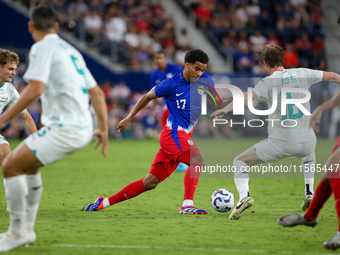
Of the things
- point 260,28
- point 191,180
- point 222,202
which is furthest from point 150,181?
point 260,28

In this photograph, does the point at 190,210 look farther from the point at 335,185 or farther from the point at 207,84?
the point at 335,185

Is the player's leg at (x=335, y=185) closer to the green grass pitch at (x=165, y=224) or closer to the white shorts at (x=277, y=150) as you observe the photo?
the green grass pitch at (x=165, y=224)

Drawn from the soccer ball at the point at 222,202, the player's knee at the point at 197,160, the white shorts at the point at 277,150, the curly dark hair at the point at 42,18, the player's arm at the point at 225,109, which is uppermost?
the curly dark hair at the point at 42,18

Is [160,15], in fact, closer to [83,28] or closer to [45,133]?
[83,28]

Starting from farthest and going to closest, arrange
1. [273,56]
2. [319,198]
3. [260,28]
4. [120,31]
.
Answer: [260,28], [120,31], [273,56], [319,198]

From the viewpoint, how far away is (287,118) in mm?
6113

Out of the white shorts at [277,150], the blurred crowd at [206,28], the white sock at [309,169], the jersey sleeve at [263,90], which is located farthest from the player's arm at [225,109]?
the blurred crowd at [206,28]

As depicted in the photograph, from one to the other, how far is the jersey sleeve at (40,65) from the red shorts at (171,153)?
8.52ft

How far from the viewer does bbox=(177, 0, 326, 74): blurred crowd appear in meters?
24.3

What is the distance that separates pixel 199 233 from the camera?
527cm

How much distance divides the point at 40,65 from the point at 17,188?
1184mm

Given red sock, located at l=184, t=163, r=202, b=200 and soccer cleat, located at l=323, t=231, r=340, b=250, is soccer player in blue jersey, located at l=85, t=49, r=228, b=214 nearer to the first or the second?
red sock, located at l=184, t=163, r=202, b=200

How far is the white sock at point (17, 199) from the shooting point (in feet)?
14.3

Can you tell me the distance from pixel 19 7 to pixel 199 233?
1981 cm
